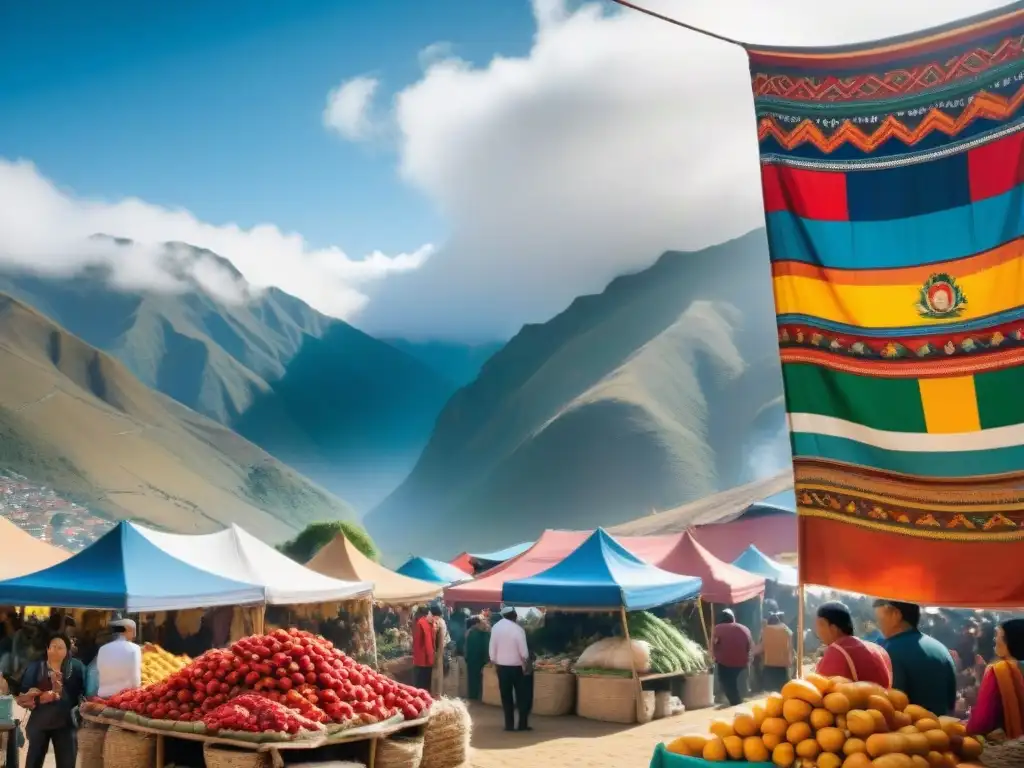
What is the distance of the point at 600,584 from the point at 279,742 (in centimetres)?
667

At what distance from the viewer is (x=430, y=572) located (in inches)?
898

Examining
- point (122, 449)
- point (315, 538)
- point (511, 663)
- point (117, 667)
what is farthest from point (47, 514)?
point (117, 667)

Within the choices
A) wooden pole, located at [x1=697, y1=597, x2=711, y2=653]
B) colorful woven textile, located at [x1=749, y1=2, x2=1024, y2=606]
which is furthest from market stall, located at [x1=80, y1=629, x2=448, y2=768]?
wooden pole, located at [x1=697, y1=597, x2=711, y2=653]

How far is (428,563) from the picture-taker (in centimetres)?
2325

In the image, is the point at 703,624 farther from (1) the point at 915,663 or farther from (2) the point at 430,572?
(1) the point at 915,663

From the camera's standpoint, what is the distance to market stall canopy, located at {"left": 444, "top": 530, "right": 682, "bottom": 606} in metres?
14.4

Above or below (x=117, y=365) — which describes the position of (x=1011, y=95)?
below

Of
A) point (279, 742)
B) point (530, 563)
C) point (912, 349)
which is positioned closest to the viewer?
point (912, 349)

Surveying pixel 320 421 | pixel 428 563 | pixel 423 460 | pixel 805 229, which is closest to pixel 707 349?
pixel 423 460

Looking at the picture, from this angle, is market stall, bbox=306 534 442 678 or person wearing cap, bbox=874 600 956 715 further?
market stall, bbox=306 534 442 678

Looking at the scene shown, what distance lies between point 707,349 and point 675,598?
10607 centimetres

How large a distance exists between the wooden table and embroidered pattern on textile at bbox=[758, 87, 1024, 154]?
16.7 ft

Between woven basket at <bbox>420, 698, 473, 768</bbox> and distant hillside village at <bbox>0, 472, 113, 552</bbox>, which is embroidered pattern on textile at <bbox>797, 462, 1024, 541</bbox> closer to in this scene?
woven basket at <bbox>420, 698, 473, 768</bbox>

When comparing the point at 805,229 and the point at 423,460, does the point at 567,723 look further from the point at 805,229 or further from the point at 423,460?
the point at 423,460
